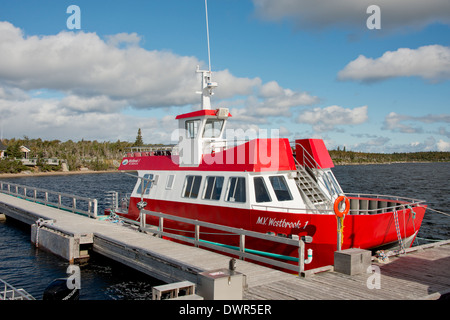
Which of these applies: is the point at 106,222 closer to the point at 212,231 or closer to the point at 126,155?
the point at 126,155

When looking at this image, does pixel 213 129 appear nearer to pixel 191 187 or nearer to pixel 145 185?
pixel 191 187

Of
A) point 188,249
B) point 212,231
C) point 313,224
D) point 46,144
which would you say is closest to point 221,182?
point 212,231

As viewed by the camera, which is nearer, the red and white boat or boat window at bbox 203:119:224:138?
the red and white boat

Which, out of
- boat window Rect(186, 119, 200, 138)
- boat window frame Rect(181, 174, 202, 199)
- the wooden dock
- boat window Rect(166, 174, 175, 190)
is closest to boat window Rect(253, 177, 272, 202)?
the wooden dock

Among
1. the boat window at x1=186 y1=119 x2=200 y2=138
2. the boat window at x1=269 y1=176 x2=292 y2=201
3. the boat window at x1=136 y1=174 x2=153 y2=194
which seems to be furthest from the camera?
the boat window at x1=136 y1=174 x2=153 y2=194

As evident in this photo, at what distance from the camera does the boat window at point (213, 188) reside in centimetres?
1400

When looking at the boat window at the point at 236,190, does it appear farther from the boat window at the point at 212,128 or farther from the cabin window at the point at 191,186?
the boat window at the point at 212,128

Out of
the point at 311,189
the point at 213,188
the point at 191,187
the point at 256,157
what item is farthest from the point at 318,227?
the point at 191,187

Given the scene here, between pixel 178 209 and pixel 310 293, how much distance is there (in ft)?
26.4

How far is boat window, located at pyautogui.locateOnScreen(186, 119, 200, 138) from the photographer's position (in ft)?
52.3

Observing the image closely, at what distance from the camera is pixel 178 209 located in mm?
15461

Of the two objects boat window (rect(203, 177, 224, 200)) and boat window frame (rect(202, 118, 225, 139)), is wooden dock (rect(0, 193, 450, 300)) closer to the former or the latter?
boat window (rect(203, 177, 224, 200))

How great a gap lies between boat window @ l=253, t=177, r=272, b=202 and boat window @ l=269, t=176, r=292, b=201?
1.07 ft

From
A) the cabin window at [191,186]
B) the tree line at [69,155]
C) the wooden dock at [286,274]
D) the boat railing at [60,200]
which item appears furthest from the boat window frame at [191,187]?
the tree line at [69,155]
